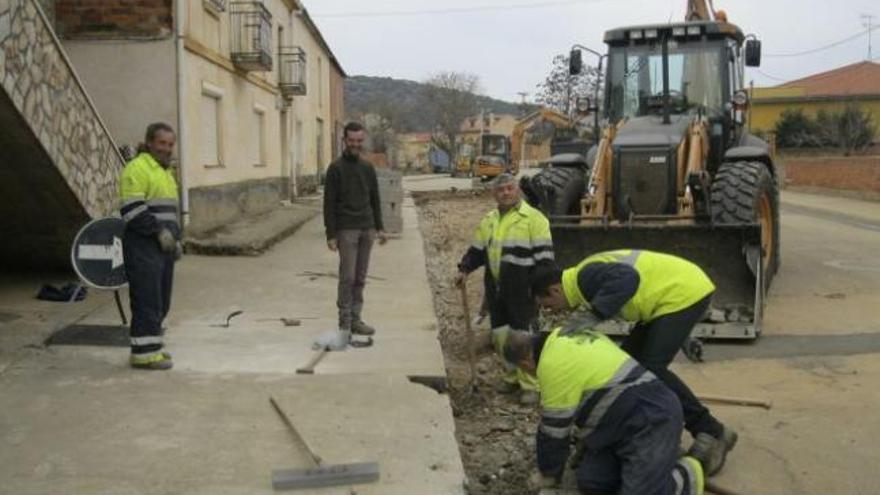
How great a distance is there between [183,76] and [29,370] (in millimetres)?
7524

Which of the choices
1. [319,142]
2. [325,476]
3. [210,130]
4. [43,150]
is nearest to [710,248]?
[325,476]

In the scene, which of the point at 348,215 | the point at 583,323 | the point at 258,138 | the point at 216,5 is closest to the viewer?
the point at 583,323

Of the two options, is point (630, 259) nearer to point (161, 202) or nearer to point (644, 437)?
point (644, 437)

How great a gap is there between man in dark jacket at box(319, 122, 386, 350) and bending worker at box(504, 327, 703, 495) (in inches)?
127

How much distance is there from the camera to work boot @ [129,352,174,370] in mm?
6176

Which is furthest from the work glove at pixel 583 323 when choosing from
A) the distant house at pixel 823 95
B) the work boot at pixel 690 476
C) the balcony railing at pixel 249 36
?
the distant house at pixel 823 95

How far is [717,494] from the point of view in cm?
446

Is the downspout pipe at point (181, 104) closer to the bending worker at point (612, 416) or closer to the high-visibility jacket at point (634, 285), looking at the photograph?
the high-visibility jacket at point (634, 285)

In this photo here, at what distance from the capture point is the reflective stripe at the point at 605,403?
13.0ft

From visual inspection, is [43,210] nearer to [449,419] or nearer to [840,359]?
[449,419]

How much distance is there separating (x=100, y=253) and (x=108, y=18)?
6.42 m

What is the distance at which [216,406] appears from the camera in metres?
5.39

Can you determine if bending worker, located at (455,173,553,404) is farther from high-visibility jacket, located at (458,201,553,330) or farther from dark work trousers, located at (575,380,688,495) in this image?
dark work trousers, located at (575,380,688,495)

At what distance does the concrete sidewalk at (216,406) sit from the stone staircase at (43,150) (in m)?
1.00
